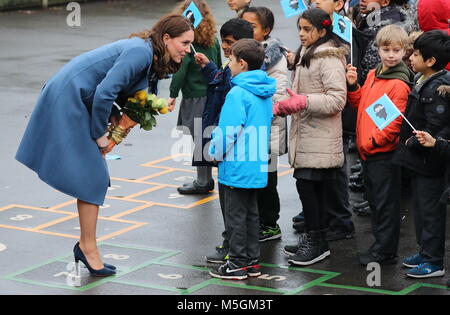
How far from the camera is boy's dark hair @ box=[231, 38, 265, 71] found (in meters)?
7.30

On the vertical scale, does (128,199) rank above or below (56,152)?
below

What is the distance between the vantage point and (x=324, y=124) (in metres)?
7.66

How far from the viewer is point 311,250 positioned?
768 cm

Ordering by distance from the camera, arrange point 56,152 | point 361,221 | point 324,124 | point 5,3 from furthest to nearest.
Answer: point 5,3 < point 361,221 < point 324,124 < point 56,152

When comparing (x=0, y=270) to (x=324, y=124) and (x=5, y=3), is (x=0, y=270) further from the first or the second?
(x=5, y=3)

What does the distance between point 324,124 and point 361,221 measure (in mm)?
1591

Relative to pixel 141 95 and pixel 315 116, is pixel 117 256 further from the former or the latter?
pixel 315 116

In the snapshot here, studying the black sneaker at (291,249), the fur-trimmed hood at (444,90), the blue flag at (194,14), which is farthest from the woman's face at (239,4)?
the fur-trimmed hood at (444,90)

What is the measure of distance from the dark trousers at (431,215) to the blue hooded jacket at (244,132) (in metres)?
1.16

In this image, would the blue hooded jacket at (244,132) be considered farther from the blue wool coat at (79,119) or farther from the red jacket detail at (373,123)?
the red jacket detail at (373,123)

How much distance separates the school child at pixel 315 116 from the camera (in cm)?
754

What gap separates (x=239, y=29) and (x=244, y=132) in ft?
3.15

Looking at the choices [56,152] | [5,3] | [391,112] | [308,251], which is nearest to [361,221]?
[308,251]

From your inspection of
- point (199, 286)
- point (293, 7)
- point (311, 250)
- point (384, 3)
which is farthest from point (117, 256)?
point (384, 3)
